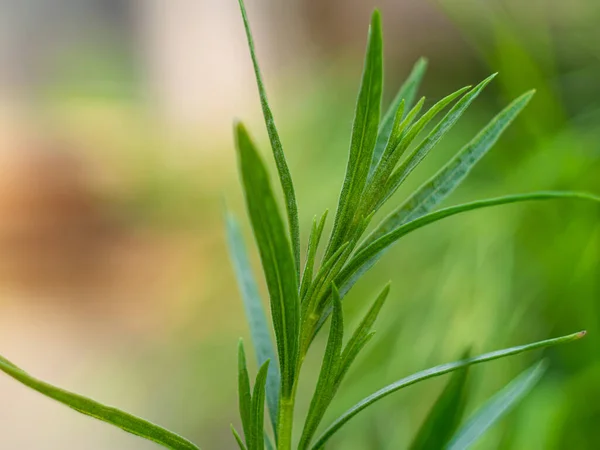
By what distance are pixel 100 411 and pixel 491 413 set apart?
4.2 inches

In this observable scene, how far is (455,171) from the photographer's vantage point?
0.52ft

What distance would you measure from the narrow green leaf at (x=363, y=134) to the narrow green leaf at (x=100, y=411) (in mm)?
57

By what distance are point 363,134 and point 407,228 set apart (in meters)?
0.02

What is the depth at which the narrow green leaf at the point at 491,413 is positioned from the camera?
0.54 ft

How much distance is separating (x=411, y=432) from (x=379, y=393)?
0.33 m

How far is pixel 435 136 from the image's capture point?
0.14 meters

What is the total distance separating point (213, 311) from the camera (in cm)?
76

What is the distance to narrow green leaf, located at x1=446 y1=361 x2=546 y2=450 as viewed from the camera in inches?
6.5

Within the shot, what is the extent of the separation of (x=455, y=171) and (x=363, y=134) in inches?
1.4

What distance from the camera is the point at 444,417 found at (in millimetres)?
194

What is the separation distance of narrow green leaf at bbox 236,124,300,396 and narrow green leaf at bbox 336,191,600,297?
0.02 m

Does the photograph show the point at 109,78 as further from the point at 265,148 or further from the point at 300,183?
the point at 300,183

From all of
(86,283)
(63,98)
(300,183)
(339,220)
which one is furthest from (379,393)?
(63,98)

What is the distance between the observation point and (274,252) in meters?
0.12
